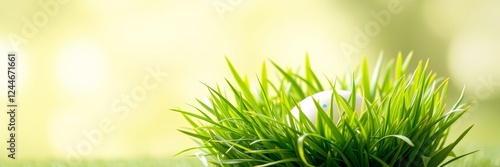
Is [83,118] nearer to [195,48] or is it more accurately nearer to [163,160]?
[195,48]

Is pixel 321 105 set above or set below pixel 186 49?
below

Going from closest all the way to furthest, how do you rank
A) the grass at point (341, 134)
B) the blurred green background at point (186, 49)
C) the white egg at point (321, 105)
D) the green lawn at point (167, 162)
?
1. the grass at point (341, 134)
2. the white egg at point (321, 105)
3. the green lawn at point (167, 162)
4. the blurred green background at point (186, 49)

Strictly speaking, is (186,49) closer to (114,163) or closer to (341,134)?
(114,163)

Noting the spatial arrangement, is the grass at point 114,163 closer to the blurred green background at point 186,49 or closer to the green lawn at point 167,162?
the green lawn at point 167,162

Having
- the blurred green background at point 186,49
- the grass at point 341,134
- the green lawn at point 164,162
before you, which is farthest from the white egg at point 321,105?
the blurred green background at point 186,49

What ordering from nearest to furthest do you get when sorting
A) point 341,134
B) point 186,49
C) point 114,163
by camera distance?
point 341,134, point 114,163, point 186,49

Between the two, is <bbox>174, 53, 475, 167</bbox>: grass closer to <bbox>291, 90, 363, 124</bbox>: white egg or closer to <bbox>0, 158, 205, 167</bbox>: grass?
<bbox>291, 90, 363, 124</bbox>: white egg

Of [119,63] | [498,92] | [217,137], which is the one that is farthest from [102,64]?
[217,137]

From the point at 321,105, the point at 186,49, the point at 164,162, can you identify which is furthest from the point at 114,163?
the point at 186,49
